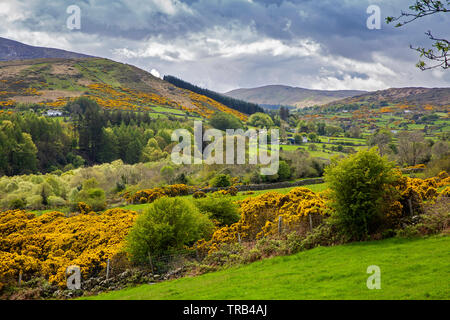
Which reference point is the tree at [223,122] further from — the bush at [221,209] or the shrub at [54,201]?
the bush at [221,209]

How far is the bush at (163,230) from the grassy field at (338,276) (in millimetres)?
3793

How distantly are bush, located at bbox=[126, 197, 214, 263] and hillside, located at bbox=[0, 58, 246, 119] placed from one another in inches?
4618

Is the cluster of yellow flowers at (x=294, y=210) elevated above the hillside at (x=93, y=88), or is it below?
below

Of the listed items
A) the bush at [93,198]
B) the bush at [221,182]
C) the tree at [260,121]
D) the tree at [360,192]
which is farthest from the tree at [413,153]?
the tree at [260,121]

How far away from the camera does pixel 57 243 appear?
2389 cm

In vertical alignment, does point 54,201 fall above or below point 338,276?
below

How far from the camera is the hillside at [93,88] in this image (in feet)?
445

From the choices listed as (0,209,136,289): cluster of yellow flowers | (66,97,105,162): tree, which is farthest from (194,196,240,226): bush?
(66,97,105,162): tree

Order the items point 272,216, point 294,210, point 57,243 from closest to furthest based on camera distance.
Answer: point 294,210 → point 272,216 → point 57,243

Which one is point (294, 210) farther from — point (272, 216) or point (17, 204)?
point (17, 204)

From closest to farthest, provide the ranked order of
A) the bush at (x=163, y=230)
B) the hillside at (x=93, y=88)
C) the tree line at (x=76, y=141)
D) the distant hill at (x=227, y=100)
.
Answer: the bush at (x=163, y=230), the tree line at (x=76, y=141), the hillside at (x=93, y=88), the distant hill at (x=227, y=100)

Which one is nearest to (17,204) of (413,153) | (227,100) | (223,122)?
(413,153)

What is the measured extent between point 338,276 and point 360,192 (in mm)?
6058
